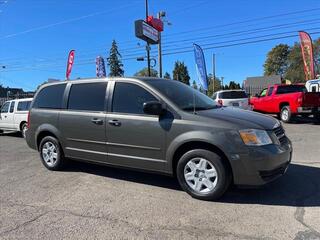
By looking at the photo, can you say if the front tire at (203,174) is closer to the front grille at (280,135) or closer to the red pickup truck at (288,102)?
the front grille at (280,135)

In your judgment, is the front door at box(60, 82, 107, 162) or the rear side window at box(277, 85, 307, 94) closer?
the front door at box(60, 82, 107, 162)

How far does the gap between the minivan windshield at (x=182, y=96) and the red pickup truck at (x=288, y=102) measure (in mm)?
10385

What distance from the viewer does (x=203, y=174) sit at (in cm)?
521

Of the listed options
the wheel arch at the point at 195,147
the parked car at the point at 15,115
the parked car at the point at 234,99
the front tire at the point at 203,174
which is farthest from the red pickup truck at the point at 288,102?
the front tire at the point at 203,174

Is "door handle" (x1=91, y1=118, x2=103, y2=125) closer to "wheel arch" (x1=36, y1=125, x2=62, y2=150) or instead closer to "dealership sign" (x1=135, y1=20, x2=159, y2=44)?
"wheel arch" (x1=36, y1=125, x2=62, y2=150)

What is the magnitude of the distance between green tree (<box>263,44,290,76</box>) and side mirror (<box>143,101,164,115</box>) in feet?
321

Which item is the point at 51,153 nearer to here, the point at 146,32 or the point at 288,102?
the point at 288,102

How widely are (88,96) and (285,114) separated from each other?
40.5ft

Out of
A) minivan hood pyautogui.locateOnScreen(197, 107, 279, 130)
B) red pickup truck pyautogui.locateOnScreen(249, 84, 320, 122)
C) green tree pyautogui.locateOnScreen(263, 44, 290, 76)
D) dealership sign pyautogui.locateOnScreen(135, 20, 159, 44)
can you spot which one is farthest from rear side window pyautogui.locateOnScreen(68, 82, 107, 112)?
green tree pyautogui.locateOnScreen(263, 44, 290, 76)

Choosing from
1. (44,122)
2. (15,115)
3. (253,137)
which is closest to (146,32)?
(15,115)

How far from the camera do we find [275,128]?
209 inches

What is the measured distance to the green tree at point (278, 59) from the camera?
9794 centimetres

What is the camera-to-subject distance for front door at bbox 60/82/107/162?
6.31m

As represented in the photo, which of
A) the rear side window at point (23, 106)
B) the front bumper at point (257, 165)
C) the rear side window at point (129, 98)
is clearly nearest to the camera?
the front bumper at point (257, 165)
